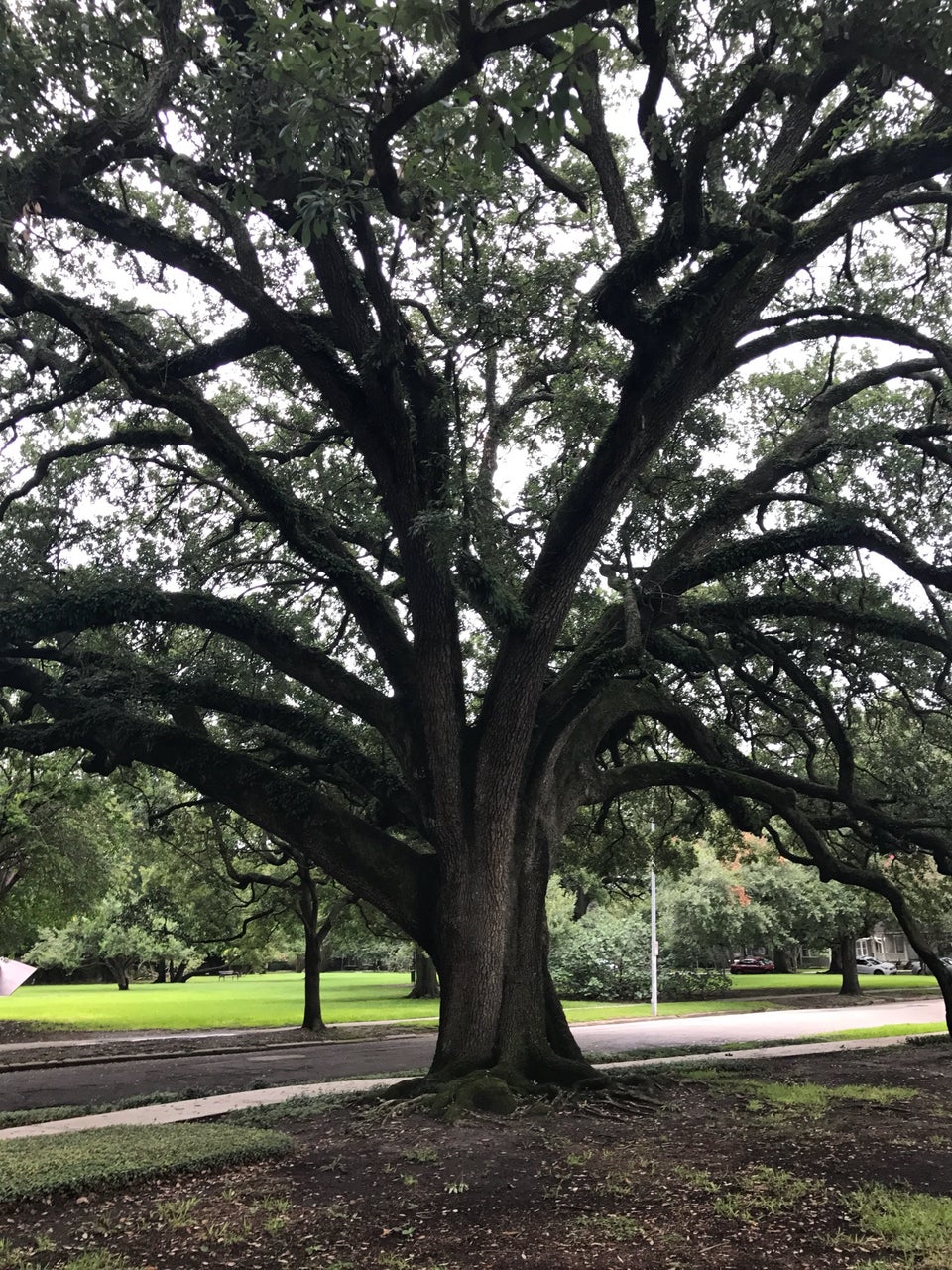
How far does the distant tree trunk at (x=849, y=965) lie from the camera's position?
35.0 metres

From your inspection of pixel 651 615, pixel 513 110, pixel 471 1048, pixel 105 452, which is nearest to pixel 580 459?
pixel 651 615

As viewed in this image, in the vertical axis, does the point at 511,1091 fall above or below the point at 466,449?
below

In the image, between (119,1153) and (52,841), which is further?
(52,841)

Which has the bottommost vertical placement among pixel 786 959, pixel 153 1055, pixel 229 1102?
pixel 786 959

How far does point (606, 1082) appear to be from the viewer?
376 inches

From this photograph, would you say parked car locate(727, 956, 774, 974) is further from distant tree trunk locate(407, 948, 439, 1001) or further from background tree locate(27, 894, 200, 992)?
background tree locate(27, 894, 200, 992)

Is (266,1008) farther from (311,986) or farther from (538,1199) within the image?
(538,1199)

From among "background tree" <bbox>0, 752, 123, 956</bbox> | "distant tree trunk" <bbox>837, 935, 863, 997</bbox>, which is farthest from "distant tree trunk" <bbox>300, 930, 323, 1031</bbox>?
"distant tree trunk" <bbox>837, 935, 863, 997</bbox>

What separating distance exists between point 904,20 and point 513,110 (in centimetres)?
204

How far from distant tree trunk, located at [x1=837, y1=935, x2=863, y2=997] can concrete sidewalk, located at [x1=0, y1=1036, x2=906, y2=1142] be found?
72.8ft

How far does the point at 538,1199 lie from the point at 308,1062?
37.5 feet

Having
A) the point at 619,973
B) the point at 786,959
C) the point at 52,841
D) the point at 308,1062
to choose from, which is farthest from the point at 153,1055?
the point at 786,959

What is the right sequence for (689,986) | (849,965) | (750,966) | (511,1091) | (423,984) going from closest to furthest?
(511,1091), (689,986), (849,965), (423,984), (750,966)

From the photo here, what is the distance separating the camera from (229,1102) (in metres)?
10.6
